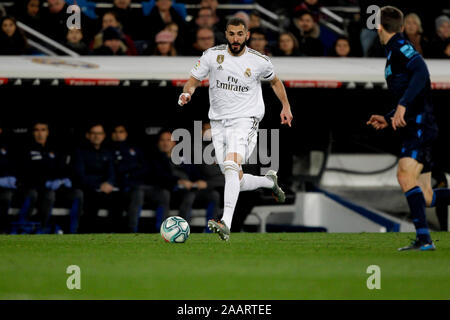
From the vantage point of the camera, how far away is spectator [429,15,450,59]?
14.3 m

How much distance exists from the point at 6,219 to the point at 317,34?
222 inches

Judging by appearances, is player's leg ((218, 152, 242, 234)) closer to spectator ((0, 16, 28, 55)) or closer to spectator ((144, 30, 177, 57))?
spectator ((144, 30, 177, 57))

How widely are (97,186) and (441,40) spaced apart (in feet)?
19.2

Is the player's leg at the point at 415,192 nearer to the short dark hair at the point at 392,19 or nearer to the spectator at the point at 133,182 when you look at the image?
the short dark hair at the point at 392,19

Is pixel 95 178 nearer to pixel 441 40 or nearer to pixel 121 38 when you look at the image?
pixel 121 38

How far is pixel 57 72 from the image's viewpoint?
1225 cm

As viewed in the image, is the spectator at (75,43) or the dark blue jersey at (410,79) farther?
the spectator at (75,43)

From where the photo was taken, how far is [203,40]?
13688 millimetres

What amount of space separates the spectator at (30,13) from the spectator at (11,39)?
692 mm

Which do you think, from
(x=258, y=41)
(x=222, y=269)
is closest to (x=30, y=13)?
(x=258, y=41)

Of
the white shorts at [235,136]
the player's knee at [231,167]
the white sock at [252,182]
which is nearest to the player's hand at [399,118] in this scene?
the player's knee at [231,167]

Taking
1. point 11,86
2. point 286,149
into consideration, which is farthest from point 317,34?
point 11,86

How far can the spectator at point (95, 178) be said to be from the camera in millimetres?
12914
